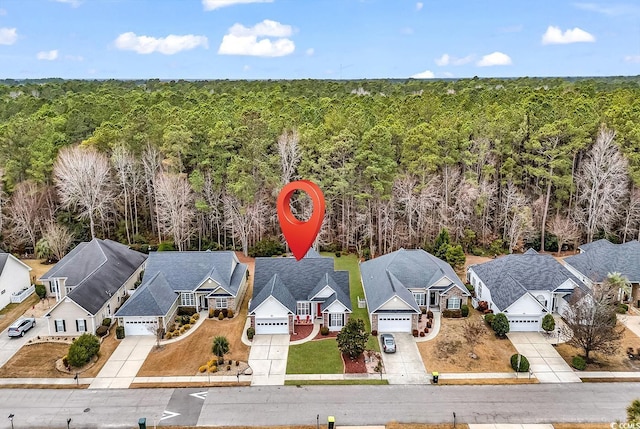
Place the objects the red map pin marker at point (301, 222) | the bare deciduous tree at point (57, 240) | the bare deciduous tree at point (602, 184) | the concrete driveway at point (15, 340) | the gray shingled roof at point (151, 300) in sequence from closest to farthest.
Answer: the red map pin marker at point (301, 222) → the concrete driveway at point (15, 340) → the gray shingled roof at point (151, 300) → the bare deciduous tree at point (57, 240) → the bare deciduous tree at point (602, 184)

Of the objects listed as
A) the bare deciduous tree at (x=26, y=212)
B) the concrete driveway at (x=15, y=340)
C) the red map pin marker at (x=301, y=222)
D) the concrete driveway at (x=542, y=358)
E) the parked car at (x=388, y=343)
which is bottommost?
the concrete driveway at (x=542, y=358)

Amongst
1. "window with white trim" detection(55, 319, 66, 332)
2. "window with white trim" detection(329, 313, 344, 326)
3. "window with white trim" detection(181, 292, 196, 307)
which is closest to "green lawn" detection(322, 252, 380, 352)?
"window with white trim" detection(329, 313, 344, 326)

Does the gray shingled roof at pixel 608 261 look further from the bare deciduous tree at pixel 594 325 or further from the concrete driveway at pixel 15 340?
the concrete driveway at pixel 15 340

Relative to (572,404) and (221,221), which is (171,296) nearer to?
(221,221)

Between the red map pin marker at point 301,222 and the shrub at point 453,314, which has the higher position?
the red map pin marker at point 301,222

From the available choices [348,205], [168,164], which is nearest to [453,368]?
[348,205]

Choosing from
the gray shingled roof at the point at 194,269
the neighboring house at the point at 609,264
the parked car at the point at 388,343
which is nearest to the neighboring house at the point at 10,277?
the gray shingled roof at the point at 194,269

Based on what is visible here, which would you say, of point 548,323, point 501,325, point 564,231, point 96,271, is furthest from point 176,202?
point 564,231
